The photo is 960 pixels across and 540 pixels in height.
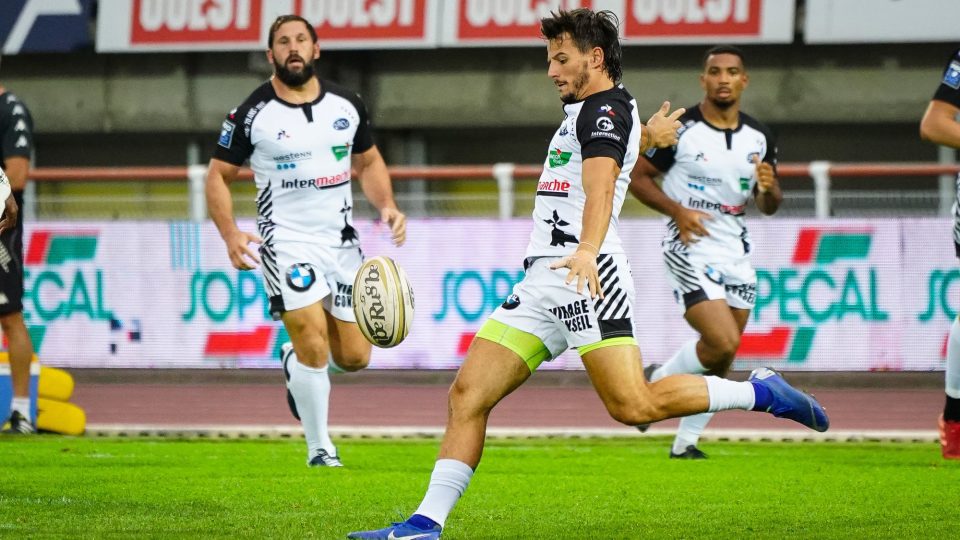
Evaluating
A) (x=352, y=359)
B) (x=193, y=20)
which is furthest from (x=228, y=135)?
(x=193, y=20)

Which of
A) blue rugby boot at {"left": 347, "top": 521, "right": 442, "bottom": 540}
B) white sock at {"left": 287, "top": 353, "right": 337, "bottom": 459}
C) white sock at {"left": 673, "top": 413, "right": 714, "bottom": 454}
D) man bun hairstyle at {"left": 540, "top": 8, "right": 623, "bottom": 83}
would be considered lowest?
white sock at {"left": 673, "top": 413, "right": 714, "bottom": 454}

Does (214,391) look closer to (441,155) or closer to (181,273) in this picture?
(181,273)

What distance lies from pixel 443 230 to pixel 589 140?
31.8 ft

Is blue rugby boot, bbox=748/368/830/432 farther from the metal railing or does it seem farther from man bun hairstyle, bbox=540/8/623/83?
the metal railing

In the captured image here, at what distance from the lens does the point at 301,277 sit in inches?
357

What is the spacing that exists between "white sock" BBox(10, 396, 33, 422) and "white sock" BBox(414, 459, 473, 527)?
545 cm

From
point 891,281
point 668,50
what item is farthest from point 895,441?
point 668,50

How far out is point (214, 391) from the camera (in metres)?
15.3

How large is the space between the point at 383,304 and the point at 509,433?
3.30 m

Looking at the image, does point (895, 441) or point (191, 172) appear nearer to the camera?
point (895, 441)

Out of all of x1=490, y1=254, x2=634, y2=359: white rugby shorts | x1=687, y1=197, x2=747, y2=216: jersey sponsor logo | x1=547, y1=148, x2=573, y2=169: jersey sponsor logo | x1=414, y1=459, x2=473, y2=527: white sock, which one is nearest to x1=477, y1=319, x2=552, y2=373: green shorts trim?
x1=490, y1=254, x2=634, y2=359: white rugby shorts

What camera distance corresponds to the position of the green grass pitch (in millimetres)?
6789

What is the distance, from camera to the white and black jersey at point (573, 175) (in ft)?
20.8

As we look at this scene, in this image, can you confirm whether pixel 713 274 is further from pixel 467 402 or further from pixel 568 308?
pixel 467 402
